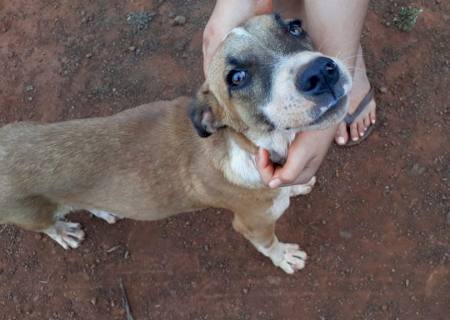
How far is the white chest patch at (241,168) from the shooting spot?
3834 mm

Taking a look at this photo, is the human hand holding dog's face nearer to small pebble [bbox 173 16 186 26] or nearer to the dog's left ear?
the dog's left ear

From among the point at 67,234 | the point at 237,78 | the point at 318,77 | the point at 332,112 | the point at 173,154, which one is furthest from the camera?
the point at 67,234

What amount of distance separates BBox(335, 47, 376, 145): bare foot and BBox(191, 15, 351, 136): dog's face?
5.90ft

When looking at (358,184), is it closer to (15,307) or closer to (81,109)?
(81,109)

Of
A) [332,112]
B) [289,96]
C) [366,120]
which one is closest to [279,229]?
[366,120]

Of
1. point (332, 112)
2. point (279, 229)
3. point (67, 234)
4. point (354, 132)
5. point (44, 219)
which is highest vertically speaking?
point (332, 112)

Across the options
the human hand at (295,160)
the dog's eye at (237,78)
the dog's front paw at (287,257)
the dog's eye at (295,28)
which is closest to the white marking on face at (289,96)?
the dog's eye at (237,78)

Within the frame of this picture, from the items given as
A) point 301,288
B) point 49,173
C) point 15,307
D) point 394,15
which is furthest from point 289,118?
point 15,307

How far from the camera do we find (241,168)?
389 centimetres

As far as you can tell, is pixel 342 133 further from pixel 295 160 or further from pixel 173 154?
pixel 173 154

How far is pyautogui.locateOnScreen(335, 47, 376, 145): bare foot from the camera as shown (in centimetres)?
520

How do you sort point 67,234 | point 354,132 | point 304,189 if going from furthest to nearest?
point 67,234
point 354,132
point 304,189

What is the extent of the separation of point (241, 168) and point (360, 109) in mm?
1944

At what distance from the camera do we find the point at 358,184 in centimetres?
516
